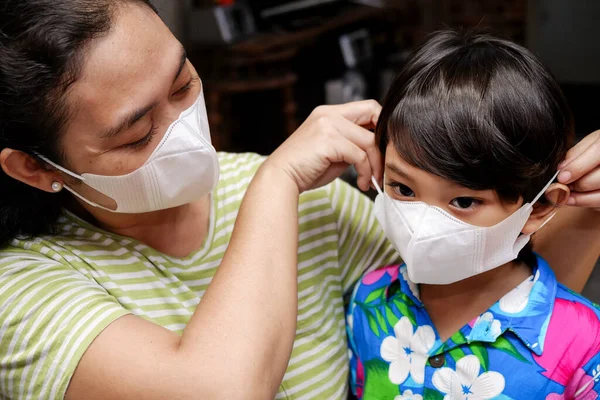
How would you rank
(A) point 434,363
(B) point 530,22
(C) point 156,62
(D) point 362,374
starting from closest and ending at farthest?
(C) point 156,62
(A) point 434,363
(D) point 362,374
(B) point 530,22

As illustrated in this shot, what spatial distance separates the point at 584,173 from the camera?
3.51 feet

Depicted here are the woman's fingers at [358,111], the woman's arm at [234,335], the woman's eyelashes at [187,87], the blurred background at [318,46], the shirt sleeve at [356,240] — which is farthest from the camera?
the blurred background at [318,46]

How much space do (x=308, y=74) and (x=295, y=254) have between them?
3.39 meters

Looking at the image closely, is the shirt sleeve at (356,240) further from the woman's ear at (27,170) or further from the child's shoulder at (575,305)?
the woman's ear at (27,170)

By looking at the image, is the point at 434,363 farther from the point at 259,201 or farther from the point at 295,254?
the point at 259,201

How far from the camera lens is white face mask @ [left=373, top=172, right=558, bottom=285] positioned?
107cm

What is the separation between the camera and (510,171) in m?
1.04

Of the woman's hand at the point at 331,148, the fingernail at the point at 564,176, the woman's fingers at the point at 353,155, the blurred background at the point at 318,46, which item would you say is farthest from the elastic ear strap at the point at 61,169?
the blurred background at the point at 318,46

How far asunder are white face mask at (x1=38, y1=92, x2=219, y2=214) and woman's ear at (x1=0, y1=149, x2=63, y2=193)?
32 mm

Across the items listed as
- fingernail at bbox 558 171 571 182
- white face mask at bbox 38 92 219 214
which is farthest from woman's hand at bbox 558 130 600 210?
white face mask at bbox 38 92 219 214

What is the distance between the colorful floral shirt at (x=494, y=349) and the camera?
1082 millimetres

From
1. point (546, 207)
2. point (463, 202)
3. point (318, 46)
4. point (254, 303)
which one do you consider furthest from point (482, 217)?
point (318, 46)

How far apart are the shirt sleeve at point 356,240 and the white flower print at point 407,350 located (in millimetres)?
176

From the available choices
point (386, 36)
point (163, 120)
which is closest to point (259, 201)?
point (163, 120)
